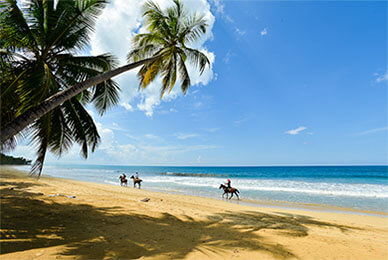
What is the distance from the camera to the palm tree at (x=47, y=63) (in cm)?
430

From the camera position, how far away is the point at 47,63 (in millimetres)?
5359

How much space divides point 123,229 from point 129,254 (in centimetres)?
149

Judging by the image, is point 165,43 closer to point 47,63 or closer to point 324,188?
point 47,63

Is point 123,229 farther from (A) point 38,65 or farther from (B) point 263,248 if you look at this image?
(A) point 38,65

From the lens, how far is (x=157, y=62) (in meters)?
8.04

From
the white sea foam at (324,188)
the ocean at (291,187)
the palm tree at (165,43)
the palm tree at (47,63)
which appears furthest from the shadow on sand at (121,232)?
the white sea foam at (324,188)

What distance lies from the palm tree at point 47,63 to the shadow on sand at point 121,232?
1.99 m

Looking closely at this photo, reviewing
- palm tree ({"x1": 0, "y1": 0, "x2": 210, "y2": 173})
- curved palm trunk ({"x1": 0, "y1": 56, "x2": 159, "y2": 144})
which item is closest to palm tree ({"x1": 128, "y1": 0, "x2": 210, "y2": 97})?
palm tree ({"x1": 0, "y1": 0, "x2": 210, "y2": 173})

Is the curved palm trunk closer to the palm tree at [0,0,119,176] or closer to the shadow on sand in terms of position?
the palm tree at [0,0,119,176]

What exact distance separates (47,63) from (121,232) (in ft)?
17.2

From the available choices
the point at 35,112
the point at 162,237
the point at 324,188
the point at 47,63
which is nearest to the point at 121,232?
the point at 162,237

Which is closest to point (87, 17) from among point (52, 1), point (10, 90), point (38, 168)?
point (52, 1)

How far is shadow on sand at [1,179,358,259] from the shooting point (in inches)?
136

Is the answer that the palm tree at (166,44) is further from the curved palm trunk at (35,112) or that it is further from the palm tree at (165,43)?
the curved palm trunk at (35,112)
